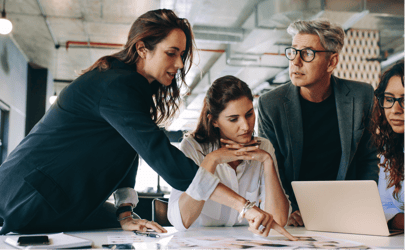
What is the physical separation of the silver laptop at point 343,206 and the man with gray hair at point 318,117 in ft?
1.92

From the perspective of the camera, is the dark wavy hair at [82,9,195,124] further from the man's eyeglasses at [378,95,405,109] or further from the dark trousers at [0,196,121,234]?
the man's eyeglasses at [378,95,405,109]

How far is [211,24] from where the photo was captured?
5859 millimetres

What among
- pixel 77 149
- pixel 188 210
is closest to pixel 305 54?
pixel 188 210

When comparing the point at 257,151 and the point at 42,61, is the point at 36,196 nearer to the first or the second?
the point at 257,151

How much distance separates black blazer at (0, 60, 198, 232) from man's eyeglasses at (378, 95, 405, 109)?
105 centimetres

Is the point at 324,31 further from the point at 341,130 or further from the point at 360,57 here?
the point at 360,57

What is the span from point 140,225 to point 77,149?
380 millimetres

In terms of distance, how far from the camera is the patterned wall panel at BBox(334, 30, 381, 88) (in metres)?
5.82

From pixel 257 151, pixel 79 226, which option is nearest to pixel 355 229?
pixel 257 151

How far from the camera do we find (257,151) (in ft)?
5.56

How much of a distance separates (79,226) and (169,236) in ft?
1.23

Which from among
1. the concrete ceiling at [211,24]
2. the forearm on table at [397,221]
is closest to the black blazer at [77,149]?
the forearm on table at [397,221]

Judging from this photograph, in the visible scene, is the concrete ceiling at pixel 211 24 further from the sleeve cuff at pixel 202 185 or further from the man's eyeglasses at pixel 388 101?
the sleeve cuff at pixel 202 185

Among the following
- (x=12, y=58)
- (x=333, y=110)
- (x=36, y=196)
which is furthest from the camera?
(x=12, y=58)
